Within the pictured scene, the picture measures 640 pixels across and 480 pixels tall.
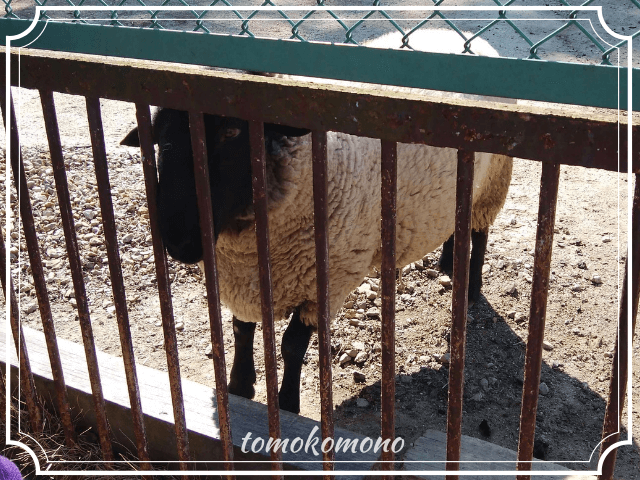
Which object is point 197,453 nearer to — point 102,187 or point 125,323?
point 125,323

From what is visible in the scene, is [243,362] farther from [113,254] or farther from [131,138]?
[113,254]

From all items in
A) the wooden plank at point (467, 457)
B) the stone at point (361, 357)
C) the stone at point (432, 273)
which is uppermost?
the stone at point (432, 273)

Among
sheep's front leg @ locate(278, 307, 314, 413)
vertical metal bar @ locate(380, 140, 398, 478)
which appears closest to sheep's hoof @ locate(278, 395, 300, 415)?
sheep's front leg @ locate(278, 307, 314, 413)

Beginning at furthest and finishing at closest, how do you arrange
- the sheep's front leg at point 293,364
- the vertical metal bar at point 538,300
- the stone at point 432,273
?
the stone at point 432,273
the sheep's front leg at point 293,364
the vertical metal bar at point 538,300

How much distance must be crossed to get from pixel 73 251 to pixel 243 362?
54.3 inches

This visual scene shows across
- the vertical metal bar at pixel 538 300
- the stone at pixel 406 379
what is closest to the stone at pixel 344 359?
the stone at pixel 406 379

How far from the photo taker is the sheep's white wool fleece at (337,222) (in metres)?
2.73

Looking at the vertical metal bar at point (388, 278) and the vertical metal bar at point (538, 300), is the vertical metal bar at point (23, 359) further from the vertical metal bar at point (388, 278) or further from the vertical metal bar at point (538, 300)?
the vertical metal bar at point (538, 300)

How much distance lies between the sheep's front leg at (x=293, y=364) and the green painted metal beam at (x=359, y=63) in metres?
1.32

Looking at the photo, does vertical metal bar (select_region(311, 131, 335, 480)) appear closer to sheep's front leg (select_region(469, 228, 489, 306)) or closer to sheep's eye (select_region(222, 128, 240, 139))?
sheep's eye (select_region(222, 128, 240, 139))

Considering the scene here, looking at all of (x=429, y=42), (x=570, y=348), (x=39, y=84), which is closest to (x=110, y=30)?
(x=39, y=84)

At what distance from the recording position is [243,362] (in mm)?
3125

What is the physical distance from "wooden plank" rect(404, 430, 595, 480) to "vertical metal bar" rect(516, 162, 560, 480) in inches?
18.4

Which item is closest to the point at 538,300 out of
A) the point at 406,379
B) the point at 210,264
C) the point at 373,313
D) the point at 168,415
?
the point at 210,264
